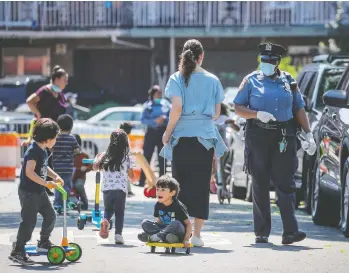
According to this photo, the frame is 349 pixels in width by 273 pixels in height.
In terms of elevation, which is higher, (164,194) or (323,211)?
(164,194)

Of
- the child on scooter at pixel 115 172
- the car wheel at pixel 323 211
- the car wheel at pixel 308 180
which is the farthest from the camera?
the car wheel at pixel 308 180

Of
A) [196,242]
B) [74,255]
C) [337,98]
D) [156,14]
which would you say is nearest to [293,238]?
[196,242]

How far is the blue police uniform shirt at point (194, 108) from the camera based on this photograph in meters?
11.6

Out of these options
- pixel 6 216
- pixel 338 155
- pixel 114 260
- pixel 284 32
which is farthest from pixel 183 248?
pixel 284 32

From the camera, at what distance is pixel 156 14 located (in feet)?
127

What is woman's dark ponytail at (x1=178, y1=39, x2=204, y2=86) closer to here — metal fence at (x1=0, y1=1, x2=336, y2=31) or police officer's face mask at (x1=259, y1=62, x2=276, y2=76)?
police officer's face mask at (x1=259, y1=62, x2=276, y2=76)

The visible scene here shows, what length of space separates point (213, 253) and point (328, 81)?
5.87 m

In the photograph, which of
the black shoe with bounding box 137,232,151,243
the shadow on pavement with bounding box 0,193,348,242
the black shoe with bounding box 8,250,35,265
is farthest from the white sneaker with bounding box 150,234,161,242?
the shadow on pavement with bounding box 0,193,348,242

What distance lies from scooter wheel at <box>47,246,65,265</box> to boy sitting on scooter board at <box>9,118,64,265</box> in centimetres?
21

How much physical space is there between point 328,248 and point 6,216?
14.8ft

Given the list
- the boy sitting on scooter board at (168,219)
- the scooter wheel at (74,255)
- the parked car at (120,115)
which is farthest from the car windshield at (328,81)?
the parked car at (120,115)

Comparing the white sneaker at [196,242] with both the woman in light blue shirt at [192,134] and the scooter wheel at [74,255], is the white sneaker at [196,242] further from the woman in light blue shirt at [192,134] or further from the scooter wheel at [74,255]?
the scooter wheel at [74,255]

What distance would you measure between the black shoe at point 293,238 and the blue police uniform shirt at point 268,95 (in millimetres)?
1047

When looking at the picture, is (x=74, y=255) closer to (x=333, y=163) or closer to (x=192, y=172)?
(x=192, y=172)
